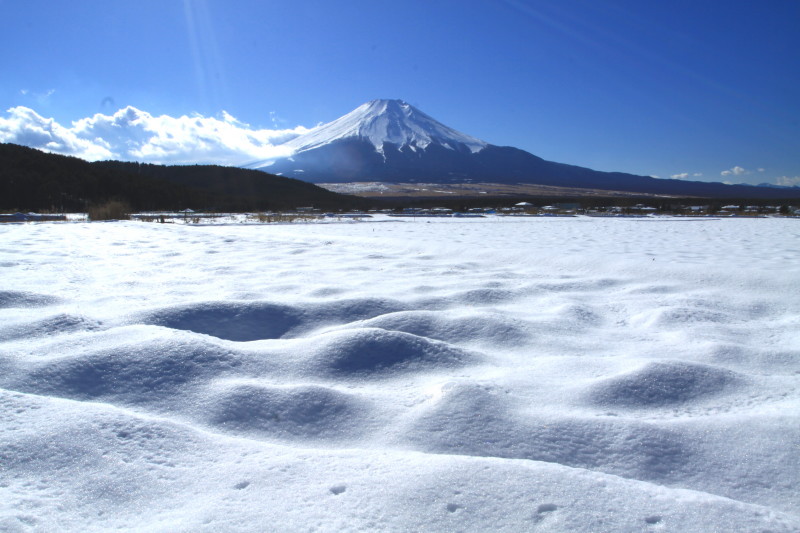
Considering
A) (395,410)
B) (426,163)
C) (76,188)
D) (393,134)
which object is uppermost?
(393,134)

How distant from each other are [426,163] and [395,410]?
15989 centimetres

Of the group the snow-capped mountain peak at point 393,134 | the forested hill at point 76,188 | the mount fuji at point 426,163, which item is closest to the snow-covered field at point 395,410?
the forested hill at point 76,188

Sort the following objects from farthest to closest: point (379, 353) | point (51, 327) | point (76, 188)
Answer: point (76, 188) < point (51, 327) < point (379, 353)

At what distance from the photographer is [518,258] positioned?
446 centimetres

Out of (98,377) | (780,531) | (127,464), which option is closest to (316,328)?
(98,377)

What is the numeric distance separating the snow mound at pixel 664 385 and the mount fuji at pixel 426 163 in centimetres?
12229

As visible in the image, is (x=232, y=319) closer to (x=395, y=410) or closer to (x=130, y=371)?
(x=130, y=371)

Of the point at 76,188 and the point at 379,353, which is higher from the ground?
the point at 76,188

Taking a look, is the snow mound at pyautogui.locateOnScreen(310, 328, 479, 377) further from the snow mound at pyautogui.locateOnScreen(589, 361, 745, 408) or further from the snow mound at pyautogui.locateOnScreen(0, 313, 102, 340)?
the snow mound at pyautogui.locateOnScreen(0, 313, 102, 340)

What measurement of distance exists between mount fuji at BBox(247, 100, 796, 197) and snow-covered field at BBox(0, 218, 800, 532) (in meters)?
122

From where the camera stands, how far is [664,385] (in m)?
1.52

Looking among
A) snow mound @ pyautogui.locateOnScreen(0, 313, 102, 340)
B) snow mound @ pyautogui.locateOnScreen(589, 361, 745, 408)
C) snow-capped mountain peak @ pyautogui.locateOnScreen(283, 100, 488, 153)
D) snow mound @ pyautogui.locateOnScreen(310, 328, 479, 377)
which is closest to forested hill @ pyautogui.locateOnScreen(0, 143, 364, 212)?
snow mound @ pyautogui.locateOnScreen(0, 313, 102, 340)

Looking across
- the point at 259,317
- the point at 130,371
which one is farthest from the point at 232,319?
the point at 130,371

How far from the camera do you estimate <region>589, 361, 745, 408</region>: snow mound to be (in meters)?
1.44
